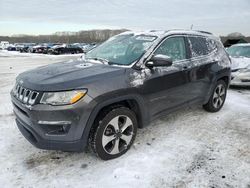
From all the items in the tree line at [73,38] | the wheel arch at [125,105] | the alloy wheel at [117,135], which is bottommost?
the alloy wheel at [117,135]

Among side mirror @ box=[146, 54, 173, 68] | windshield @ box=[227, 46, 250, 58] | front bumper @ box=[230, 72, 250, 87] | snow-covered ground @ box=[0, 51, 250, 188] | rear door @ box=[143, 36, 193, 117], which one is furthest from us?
windshield @ box=[227, 46, 250, 58]

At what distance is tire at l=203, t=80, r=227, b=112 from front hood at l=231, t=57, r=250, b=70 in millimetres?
2698

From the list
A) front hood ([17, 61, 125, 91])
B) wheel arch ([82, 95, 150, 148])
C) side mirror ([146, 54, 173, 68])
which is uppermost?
side mirror ([146, 54, 173, 68])

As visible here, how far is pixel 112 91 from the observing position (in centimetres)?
286

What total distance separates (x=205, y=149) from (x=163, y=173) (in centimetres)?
96

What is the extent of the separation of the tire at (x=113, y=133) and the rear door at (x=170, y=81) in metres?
0.44

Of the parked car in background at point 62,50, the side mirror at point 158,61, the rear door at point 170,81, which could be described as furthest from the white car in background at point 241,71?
the parked car in background at point 62,50

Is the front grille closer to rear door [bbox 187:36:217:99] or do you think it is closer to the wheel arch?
the wheel arch

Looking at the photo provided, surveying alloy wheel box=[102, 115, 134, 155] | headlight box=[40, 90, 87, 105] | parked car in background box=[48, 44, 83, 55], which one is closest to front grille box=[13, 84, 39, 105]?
headlight box=[40, 90, 87, 105]

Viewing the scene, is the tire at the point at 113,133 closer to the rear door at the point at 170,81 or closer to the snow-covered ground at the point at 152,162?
the snow-covered ground at the point at 152,162

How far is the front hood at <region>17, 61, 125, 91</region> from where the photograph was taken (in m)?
2.65

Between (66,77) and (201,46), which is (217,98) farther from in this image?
(66,77)

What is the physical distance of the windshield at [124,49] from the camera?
11.2 feet

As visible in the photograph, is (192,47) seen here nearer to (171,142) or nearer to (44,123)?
(171,142)
